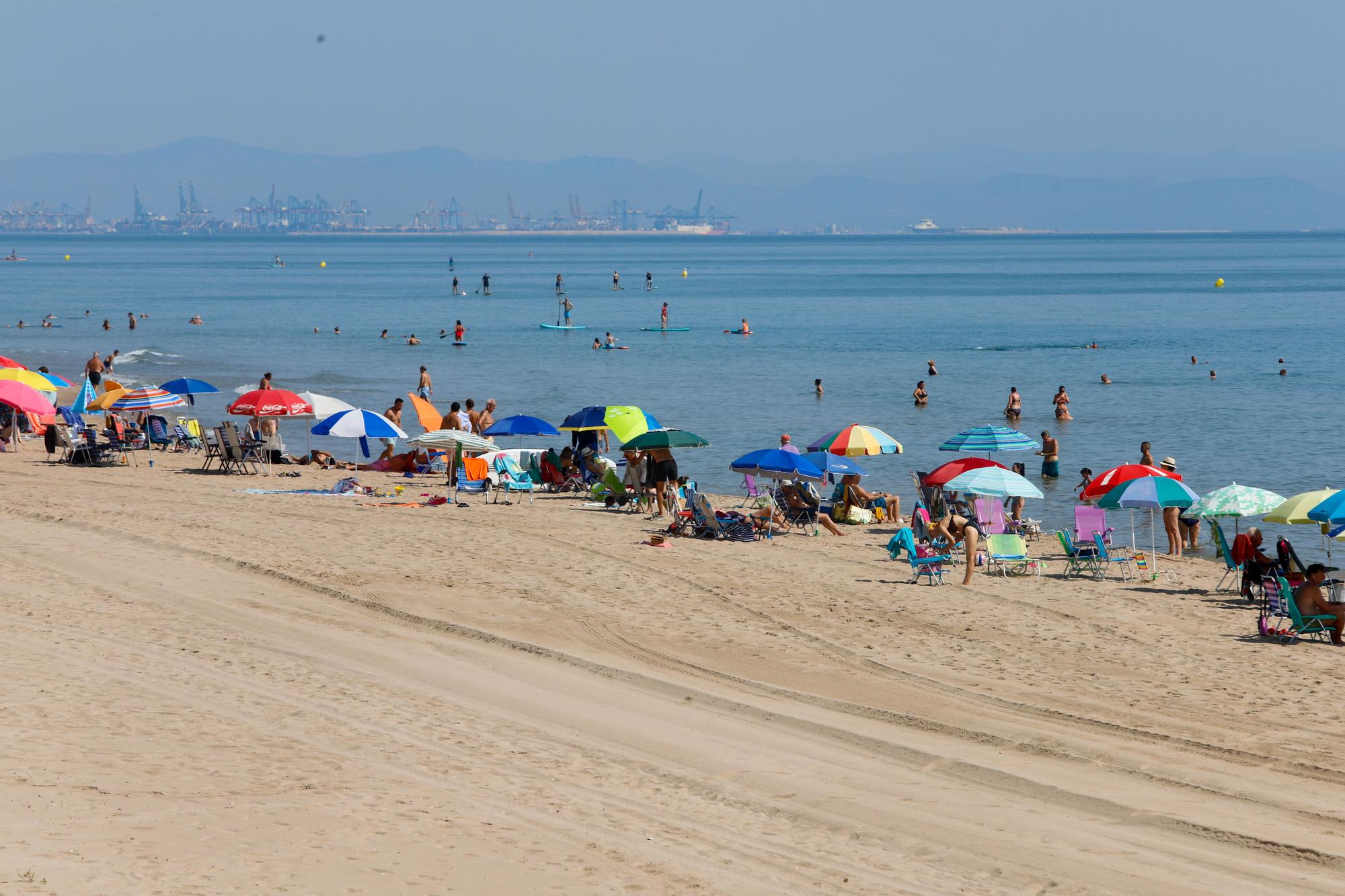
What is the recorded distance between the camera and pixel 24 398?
22094mm

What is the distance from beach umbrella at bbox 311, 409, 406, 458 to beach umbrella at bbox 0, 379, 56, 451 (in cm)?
471

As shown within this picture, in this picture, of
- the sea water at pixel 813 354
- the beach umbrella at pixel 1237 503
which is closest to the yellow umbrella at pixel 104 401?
the sea water at pixel 813 354

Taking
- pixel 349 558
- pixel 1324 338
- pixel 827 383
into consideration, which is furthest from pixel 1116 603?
pixel 1324 338

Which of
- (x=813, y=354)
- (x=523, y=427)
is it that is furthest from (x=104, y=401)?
(x=813, y=354)

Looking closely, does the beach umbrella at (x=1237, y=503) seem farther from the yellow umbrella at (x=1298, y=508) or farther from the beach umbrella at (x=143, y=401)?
the beach umbrella at (x=143, y=401)

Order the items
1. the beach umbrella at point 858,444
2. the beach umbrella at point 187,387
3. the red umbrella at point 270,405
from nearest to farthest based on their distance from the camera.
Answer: the beach umbrella at point 858,444, the red umbrella at point 270,405, the beach umbrella at point 187,387

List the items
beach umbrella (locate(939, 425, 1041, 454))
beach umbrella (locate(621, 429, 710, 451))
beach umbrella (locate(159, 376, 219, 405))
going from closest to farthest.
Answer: beach umbrella (locate(621, 429, 710, 451))
beach umbrella (locate(939, 425, 1041, 454))
beach umbrella (locate(159, 376, 219, 405))

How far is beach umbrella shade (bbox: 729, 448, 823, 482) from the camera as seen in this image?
17828 millimetres

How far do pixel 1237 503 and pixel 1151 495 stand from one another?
94 cm

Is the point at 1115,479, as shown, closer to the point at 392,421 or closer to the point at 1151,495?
the point at 1151,495

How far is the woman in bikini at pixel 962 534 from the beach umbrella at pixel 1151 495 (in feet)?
5.29

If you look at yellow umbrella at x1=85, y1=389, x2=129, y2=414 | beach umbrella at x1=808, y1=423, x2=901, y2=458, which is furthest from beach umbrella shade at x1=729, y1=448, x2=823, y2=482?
yellow umbrella at x1=85, y1=389, x2=129, y2=414

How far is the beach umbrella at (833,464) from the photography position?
61.2 feet

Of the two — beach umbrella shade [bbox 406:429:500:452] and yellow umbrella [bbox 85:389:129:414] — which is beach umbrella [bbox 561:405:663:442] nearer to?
beach umbrella shade [bbox 406:429:500:452]
